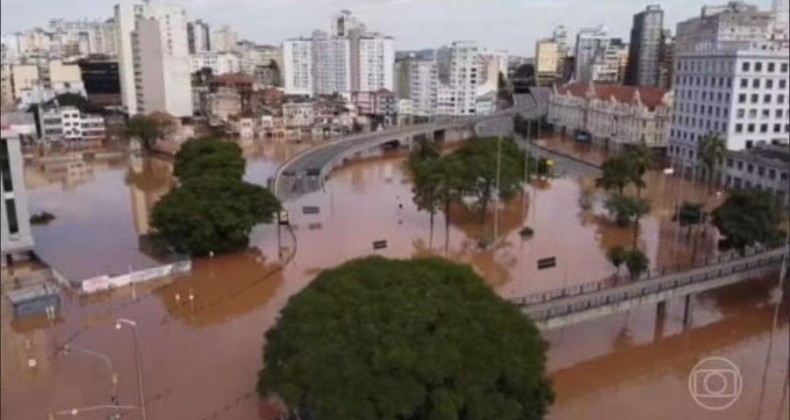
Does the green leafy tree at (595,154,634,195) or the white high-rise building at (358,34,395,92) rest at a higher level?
the white high-rise building at (358,34,395,92)

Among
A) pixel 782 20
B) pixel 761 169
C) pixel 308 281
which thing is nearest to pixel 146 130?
pixel 308 281

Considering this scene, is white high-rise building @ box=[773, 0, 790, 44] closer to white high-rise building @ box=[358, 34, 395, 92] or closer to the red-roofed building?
the red-roofed building

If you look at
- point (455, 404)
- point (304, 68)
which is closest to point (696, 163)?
point (455, 404)

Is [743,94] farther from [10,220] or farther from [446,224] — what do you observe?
[10,220]

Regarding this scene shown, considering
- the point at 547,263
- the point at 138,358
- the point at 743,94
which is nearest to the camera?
the point at 138,358

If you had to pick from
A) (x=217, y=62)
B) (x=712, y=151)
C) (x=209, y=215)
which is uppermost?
(x=217, y=62)

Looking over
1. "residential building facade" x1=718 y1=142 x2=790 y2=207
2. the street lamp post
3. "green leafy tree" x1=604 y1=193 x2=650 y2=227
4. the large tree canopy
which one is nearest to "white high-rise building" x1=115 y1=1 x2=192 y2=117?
the large tree canopy

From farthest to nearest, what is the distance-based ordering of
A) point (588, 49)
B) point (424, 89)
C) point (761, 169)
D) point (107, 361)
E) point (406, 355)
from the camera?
point (424, 89) → point (588, 49) → point (761, 169) → point (107, 361) → point (406, 355)
